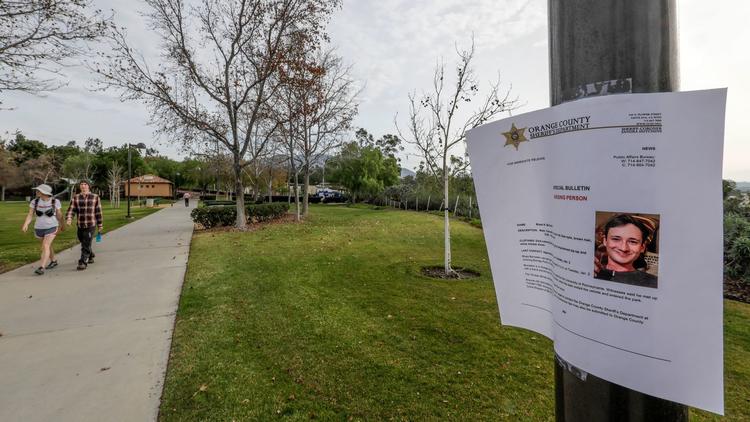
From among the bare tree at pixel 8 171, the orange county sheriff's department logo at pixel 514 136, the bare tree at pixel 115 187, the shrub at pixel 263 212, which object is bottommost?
the shrub at pixel 263 212

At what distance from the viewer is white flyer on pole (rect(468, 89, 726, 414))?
83cm

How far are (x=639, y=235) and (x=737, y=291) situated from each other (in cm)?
807

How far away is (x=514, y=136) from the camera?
3.85 feet

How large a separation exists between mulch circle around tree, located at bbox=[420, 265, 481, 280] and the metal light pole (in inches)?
234

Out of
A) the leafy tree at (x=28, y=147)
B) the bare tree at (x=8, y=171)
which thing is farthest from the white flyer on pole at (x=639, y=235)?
the leafy tree at (x=28, y=147)

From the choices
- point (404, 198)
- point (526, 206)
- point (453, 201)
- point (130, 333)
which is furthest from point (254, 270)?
point (404, 198)

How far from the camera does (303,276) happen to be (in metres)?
6.83

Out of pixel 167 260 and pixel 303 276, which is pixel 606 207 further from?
pixel 167 260

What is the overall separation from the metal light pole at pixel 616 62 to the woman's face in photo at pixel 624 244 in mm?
351

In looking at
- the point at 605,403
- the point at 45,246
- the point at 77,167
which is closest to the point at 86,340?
the point at 45,246

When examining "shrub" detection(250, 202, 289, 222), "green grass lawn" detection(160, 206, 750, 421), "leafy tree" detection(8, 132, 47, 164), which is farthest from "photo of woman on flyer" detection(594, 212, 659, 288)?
"leafy tree" detection(8, 132, 47, 164)

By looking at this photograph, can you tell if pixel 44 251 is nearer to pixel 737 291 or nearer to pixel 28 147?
pixel 737 291

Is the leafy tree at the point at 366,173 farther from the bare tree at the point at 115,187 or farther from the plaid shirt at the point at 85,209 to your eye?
the plaid shirt at the point at 85,209

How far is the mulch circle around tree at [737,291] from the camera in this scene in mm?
5975
